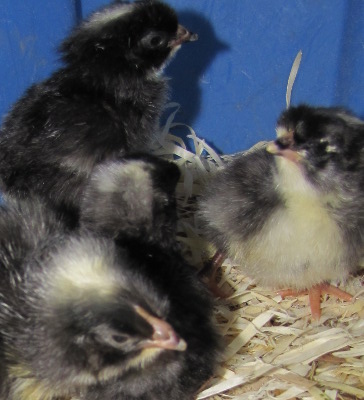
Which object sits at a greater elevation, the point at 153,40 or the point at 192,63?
the point at 192,63

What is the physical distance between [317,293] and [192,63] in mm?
1010

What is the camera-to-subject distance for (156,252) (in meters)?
1.64

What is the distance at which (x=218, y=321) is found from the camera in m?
2.04

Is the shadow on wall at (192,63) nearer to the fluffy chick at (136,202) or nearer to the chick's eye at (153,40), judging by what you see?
the chick's eye at (153,40)

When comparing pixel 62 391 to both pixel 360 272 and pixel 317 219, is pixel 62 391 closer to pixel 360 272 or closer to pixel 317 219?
pixel 317 219

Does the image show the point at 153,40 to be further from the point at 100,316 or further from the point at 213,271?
the point at 100,316

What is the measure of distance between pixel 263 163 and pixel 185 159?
2.38ft

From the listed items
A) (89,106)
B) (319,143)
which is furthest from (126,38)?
(319,143)

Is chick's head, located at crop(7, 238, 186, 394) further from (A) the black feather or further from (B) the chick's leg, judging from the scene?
(B) the chick's leg

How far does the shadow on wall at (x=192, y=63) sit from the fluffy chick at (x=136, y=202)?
0.91 m

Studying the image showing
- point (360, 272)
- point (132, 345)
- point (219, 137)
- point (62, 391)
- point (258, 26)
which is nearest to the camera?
point (132, 345)

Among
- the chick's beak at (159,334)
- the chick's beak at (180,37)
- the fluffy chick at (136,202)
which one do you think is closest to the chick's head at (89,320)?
the chick's beak at (159,334)

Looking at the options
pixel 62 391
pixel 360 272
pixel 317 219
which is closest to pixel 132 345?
pixel 62 391

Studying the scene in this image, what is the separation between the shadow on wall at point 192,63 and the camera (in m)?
2.46
